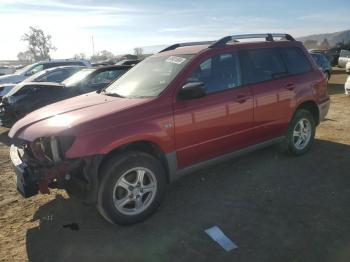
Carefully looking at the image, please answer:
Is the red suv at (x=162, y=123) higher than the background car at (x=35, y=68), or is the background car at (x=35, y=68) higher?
the background car at (x=35, y=68)

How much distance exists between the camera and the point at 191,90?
4.16m

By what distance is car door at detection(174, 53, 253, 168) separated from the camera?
4.27m

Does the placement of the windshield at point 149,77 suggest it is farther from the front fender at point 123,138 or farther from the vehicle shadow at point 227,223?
the vehicle shadow at point 227,223

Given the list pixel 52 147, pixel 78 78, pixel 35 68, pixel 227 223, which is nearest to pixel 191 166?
pixel 227 223

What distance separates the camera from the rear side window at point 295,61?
18.5 ft

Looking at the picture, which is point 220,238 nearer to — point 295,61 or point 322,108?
point 295,61

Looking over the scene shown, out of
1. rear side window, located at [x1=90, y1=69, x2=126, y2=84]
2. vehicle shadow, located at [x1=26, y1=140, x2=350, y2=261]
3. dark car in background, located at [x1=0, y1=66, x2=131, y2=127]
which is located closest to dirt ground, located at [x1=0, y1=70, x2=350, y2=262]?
vehicle shadow, located at [x1=26, y1=140, x2=350, y2=261]

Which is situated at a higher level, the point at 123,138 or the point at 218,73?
the point at 218,73

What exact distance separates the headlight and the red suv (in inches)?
0.4

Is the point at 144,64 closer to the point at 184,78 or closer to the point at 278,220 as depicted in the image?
the point at 184,78

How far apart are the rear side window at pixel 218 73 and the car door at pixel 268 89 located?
0.50ft

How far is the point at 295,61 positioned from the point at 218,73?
1.72 meters

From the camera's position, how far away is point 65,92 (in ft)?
28.3

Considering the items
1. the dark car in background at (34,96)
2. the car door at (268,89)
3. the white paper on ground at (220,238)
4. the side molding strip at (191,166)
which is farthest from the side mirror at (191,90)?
the dark car in background at (34,96)
